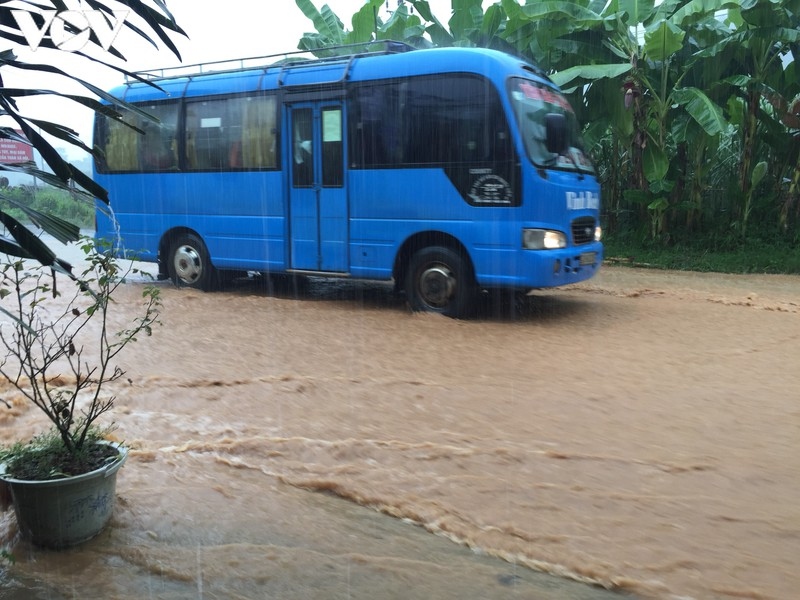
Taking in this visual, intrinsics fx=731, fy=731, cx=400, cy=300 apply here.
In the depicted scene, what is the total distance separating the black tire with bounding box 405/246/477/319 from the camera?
8.02 meters

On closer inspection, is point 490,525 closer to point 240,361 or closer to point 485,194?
point 240,361

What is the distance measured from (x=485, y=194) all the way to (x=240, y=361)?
3165 mm

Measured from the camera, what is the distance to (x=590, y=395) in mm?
5355

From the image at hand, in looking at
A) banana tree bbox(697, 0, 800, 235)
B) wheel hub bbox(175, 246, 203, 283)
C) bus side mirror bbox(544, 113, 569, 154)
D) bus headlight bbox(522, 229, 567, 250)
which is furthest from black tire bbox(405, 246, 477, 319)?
banana tree bbox(697, 0, 800, 235)

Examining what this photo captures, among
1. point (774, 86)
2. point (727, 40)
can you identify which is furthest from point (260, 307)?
point (774, 86)

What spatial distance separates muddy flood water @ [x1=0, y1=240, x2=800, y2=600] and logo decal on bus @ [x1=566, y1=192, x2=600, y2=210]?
1.39 m

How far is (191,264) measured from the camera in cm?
1021

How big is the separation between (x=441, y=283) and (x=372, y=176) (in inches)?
61.0

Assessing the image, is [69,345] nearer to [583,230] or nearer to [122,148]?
[583,230]

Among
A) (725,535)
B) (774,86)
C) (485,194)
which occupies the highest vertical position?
(774,86)

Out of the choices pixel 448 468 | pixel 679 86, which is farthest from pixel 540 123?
pixel 679 86

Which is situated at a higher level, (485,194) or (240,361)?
(485,194)

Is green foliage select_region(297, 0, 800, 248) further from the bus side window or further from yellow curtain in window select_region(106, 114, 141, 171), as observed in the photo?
yellow curtain in window select_region(106, 114, 141, 171)

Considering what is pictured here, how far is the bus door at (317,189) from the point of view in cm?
888
